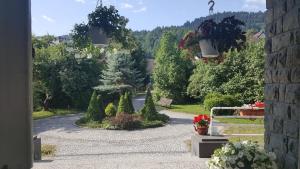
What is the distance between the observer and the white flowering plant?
9.61 ft

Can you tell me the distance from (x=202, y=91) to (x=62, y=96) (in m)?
8.04

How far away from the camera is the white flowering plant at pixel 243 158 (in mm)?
2930

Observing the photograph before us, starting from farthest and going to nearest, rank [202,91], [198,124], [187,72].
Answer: [187,72]
[202,91]
[198,124]

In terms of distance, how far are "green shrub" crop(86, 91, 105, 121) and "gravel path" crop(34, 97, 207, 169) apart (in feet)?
2.79

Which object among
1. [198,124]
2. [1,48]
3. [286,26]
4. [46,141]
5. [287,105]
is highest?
[286,26]

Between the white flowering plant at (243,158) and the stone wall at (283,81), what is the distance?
0.10 meters

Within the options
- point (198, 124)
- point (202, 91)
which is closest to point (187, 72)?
point (202, 91)

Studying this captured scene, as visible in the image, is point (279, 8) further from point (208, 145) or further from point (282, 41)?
point (208, 145)

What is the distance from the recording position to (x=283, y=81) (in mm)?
2771

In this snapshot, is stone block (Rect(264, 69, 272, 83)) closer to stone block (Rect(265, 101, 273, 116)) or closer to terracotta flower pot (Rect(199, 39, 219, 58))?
stone block (Rect(265, 101, 273, 116))

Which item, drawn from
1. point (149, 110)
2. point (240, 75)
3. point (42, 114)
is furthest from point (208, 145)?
point (42, 114)

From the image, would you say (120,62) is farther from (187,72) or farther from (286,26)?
(286,26)

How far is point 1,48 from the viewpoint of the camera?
3.29 feet

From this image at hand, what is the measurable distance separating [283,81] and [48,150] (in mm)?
8834
